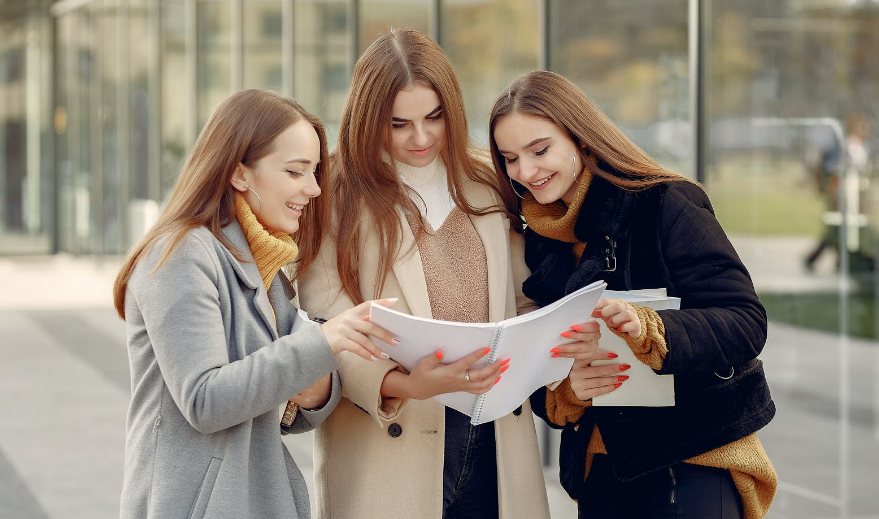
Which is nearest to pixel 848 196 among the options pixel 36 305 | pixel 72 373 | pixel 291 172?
pixel 291 172

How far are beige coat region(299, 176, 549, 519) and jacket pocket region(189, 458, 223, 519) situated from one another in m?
0.42

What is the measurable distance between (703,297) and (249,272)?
965 mm

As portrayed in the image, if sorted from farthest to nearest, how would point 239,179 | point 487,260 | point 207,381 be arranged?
point 487,260 → point 239,179 → point 207,381

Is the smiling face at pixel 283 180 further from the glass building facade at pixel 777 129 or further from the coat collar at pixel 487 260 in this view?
the glass building facade at pixel 777 129

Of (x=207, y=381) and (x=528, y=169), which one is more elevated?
(x=528, y=169)

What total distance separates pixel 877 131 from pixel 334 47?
4395 millimetres

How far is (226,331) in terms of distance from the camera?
2195mm

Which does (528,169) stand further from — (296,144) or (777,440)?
(777,440)

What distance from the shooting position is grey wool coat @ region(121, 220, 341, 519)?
209 centimetres

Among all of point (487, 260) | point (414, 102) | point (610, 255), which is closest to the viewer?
point (610, 255)

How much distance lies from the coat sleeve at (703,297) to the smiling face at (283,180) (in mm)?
778

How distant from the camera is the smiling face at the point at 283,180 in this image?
2291mm

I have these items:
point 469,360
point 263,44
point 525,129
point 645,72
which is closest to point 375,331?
point 469,360

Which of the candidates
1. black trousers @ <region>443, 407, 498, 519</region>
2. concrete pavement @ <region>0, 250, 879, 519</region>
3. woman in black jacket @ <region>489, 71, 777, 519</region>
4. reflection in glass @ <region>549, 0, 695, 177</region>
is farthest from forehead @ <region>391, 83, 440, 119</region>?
concrete pavement @ <region>0, 250, 879, 519</region>
